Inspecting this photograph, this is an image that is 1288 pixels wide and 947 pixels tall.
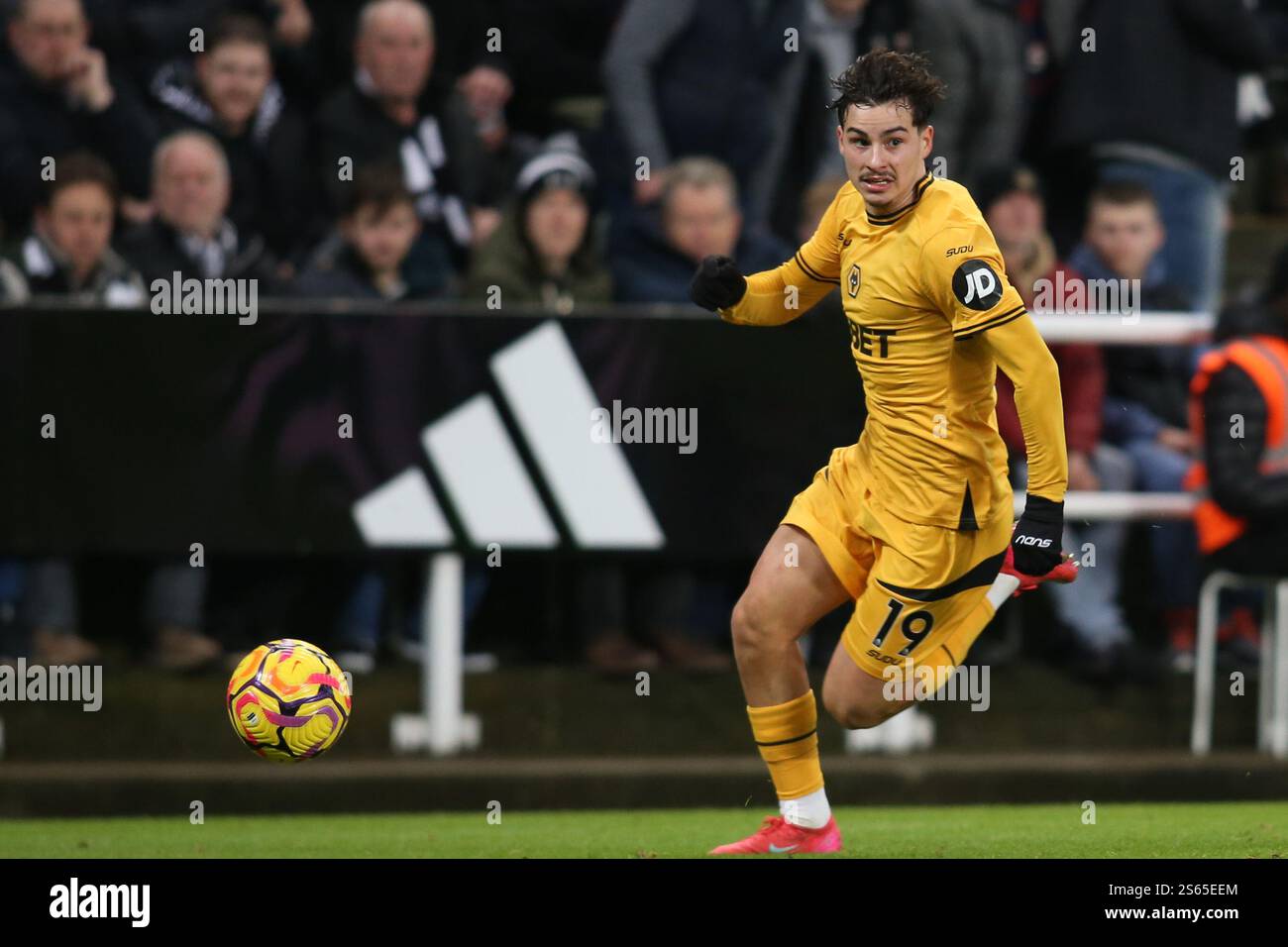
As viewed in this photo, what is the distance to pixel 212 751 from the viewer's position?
403 inches

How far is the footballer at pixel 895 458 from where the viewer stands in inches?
269

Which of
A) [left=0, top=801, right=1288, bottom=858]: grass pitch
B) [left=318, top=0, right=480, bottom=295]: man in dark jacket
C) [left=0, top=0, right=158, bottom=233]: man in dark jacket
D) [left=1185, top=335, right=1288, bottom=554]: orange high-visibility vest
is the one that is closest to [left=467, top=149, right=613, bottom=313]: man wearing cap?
[left=318, top=0, right=480, bottom=295]: man in dark jacket

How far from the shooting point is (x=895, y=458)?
729 cm

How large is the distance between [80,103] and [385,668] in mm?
3135

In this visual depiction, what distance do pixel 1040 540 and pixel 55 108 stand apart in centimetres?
613

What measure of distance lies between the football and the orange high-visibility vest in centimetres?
453

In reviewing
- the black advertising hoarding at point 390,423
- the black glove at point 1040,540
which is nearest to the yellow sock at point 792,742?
the black glove at point 1040,540

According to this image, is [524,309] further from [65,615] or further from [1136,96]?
[1136,96]

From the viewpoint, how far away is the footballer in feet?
22.4

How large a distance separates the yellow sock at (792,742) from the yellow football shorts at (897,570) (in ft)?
0.84

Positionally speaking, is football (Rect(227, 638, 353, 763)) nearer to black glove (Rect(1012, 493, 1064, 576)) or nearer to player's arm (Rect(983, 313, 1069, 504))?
black glove (Rect(1012, 493, 1064, 576))

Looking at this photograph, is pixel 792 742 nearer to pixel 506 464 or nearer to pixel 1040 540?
pixel 1040 540

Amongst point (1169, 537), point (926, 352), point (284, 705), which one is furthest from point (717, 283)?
point (1169, 537)

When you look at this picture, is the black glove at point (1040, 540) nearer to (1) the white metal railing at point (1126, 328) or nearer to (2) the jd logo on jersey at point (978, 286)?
(2) the jd logo on jersey at point (978, 286)
